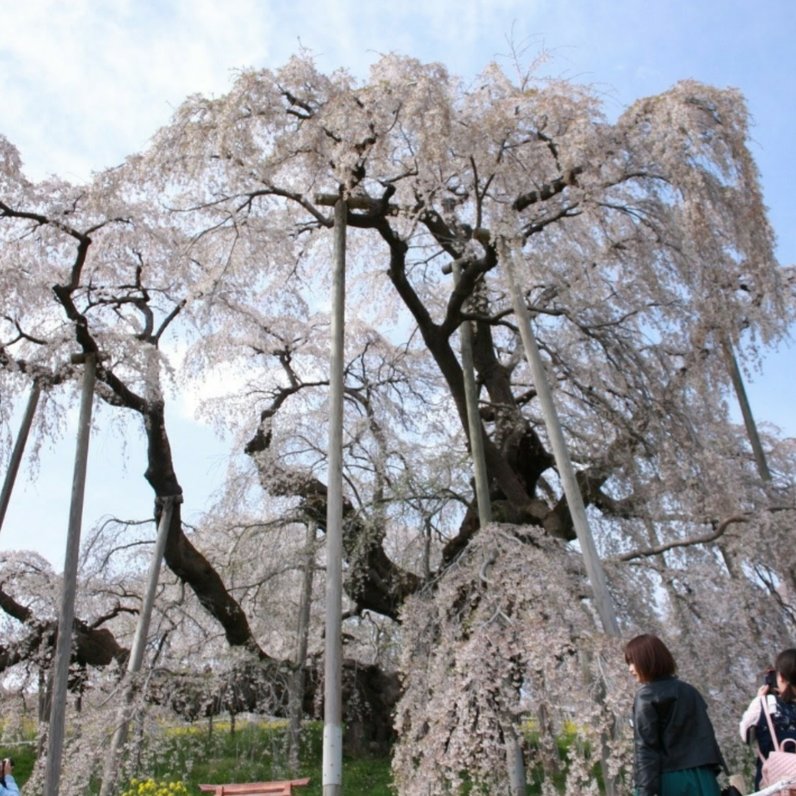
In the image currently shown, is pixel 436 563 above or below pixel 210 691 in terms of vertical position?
above

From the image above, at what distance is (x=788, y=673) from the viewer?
2832mm

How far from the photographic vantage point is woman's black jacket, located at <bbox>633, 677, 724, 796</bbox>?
2.49 meters

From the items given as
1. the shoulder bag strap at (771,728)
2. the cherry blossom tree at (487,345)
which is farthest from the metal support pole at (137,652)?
the shoulder bag strap at (771,728)

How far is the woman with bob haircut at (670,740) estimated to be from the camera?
248 centimetres

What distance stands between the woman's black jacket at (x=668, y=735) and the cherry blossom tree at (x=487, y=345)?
6.50 feet

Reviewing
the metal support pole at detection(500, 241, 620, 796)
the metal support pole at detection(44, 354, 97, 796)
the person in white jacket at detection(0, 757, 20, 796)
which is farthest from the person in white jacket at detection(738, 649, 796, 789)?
the person in white jacket at detection(0, 757, 20, 796)

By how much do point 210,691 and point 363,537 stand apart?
245 cm

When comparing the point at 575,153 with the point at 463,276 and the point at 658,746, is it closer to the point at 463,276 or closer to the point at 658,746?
the point at 463,276

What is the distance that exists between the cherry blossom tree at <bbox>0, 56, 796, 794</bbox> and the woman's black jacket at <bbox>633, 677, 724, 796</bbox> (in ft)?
6.50

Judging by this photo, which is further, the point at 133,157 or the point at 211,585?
the point at 211,585

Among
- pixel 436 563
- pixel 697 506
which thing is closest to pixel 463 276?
pixel 697 506

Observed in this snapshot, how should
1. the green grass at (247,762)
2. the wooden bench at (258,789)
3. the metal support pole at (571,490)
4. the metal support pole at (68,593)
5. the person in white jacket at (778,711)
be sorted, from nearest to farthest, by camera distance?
1. the person in white jacket at (778,711)
2. the metal support pole at (571,490)
3. the wooden bench at (258,789)
4. the metal support pole at (68,593)
5. the green grass at (247,762)

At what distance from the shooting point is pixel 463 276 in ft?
22.9

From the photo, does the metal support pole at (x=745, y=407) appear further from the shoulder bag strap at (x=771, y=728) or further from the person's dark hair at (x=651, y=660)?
the person's dark hair at (x=651, y=660)
